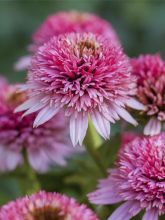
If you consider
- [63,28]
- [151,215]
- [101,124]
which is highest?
[63,28]

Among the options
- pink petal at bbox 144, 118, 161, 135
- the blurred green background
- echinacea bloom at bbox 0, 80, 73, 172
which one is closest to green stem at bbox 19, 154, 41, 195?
echinacea bloom at bbox 0, 80, 73, 172

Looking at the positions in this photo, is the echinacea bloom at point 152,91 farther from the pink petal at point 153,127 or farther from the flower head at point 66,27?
Answer: the flower head at point 66,27

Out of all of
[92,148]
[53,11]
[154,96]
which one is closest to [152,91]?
[154,96]

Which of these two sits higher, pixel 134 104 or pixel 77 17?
pixel 77 17

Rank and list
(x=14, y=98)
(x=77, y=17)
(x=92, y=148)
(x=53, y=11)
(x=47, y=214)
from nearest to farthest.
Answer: (x=47, y=214), (x=92, y=148), (x=14, y=98), (x=77, y=17), (x=53, y=11)

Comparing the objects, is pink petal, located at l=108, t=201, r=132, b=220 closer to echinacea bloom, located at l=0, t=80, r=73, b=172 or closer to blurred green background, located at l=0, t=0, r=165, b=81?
echinacea bloom, located at l=0, t=80, r=73, b=172

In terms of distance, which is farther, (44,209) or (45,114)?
(45,114)

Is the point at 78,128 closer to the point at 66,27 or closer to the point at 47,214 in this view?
the point at 47,214

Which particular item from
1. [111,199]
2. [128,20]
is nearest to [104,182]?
[111,199]

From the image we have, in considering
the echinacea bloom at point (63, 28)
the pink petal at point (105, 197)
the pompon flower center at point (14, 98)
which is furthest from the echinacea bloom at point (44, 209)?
the echinacea bloom at point (63, 28)
